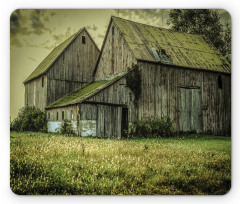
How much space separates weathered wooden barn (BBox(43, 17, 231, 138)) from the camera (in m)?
11.7

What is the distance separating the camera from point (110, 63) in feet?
44.3

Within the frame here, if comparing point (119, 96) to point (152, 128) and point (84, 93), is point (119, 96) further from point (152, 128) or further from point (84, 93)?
point (152, 128)

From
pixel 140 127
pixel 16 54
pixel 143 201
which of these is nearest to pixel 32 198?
pixel 143 201

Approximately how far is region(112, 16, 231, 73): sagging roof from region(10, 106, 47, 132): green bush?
4.43 m

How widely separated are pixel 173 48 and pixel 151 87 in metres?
2.05

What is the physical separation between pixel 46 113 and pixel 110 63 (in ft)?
11.7

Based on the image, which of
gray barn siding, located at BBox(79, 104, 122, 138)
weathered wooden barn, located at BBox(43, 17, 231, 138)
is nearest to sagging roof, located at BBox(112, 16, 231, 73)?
weathered wooden barn, located at BBox(43, 17, 231, 138)

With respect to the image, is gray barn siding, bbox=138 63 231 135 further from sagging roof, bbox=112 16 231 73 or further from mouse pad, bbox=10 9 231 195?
sagging roof, bbox=112 16 231 73

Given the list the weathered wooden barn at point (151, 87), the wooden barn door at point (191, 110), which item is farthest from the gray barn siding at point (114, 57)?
the wooden barn door at point (191, 110)

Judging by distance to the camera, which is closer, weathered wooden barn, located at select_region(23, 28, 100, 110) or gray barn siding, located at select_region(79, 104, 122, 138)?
gray barn siding, located at select_region(79, 104, 122, 138)

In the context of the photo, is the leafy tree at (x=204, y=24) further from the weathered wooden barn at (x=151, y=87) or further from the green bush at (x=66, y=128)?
the green bush at (x=66, y=128)

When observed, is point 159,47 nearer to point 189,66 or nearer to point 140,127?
point 189,66

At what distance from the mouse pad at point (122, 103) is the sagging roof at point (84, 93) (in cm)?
9

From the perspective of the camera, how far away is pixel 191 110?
477 inches
